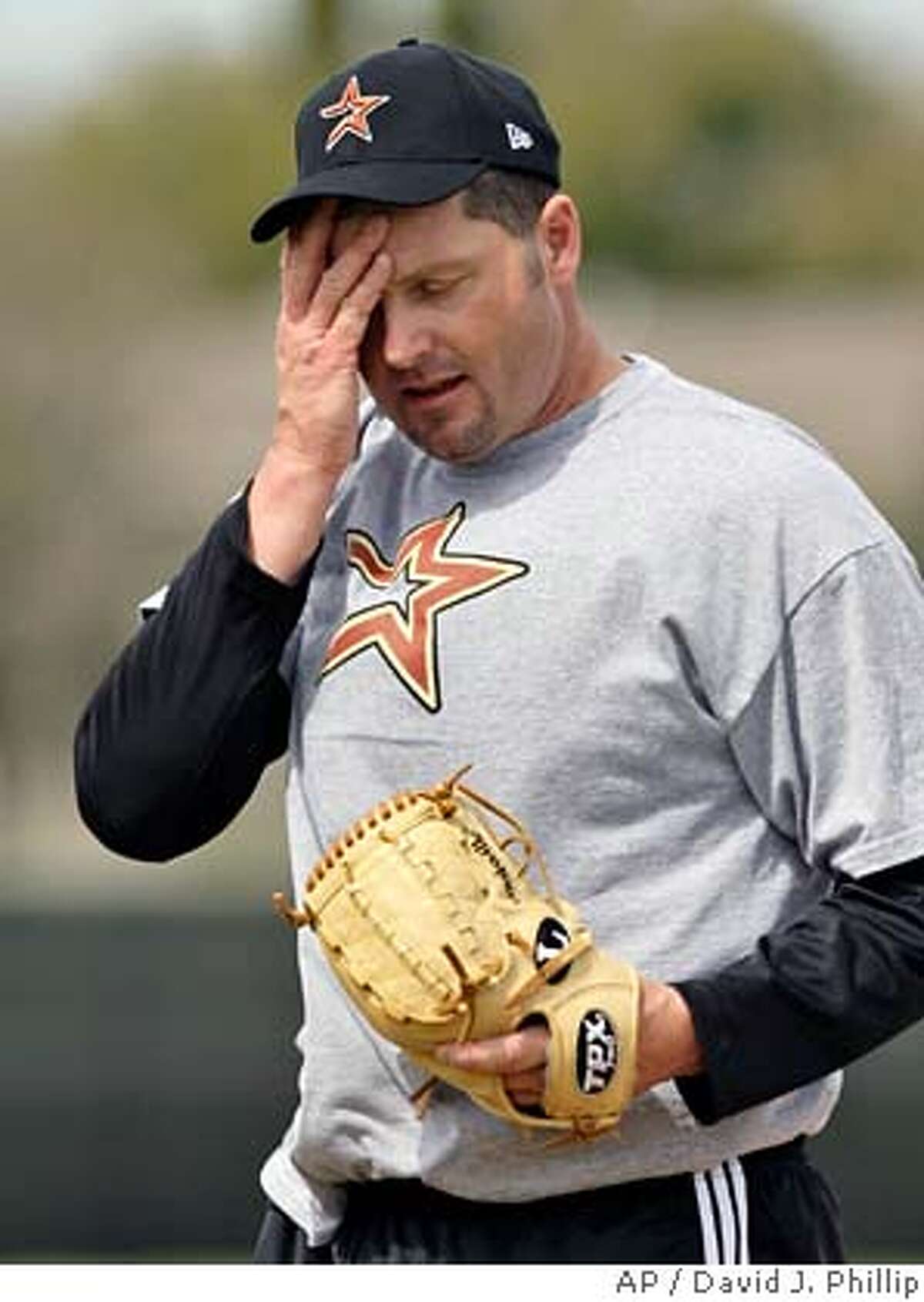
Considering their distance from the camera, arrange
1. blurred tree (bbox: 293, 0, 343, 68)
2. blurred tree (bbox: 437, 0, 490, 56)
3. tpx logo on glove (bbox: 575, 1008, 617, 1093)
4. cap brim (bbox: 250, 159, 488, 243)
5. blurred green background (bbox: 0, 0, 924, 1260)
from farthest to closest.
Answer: blurred tree (bbox: 293, 0, 343, 68)
blurred tree (bbox: 437, 0, 490, 56)
blurred green background (bbox: 0, 0, 924, 1260)
cap brim (bbox: 250, 159, 488, 243)
tpx logo on glove (bbox: 575, 1008, 617, 1093)

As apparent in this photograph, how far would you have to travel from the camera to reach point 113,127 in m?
19.2

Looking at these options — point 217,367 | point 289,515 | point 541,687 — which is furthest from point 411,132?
point 217,367

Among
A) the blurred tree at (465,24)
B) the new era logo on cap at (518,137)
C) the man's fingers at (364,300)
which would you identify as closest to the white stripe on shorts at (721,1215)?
the man's fingers at (364,300)

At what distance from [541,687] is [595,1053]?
1.04 ft

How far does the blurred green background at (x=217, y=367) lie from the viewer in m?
7.80

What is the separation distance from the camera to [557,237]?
2994 millimetres

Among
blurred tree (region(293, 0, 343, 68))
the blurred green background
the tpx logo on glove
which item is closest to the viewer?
the tpx logo on glove

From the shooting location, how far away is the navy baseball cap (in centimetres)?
A: 292

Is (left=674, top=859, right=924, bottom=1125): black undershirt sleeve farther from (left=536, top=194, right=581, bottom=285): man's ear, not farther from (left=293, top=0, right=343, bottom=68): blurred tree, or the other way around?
(left=293, top=0, right=343, bottom=68): blurred tree

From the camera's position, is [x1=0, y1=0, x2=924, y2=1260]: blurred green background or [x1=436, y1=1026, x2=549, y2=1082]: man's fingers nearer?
[x1=436, y1=1026, x2=549, y2=1082]: man's fingers

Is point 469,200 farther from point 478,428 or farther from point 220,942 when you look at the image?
point 220,942

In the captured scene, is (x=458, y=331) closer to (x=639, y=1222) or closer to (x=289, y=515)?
(x=289, y=515)

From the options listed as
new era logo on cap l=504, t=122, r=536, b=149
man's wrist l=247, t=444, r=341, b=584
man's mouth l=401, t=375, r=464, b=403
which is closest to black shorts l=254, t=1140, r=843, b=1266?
man's wrist l=247, t=444, r=341, b=584

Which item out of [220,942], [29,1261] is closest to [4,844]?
[220,942]
